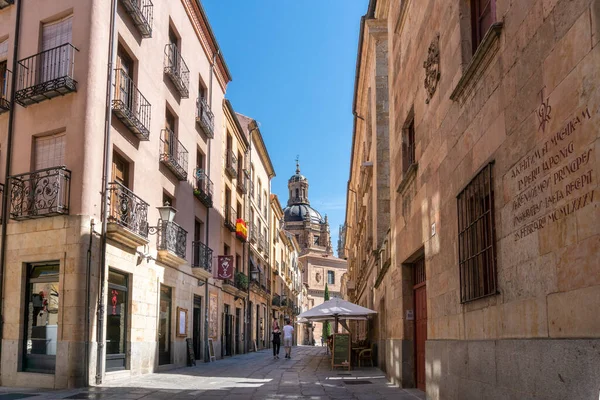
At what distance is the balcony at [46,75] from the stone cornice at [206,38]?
294 inches

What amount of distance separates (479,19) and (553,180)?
347 centimetres

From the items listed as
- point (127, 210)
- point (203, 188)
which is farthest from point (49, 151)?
point (203, 188)

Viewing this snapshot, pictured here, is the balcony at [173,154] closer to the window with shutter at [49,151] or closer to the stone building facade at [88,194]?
the stone building facade at [88,194]

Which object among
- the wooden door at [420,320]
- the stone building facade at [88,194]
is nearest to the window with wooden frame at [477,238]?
the wooden door at [420,320]

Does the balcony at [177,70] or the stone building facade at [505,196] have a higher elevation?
the balcony at [177,70]

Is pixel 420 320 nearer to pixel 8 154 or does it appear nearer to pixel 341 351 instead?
pixel 341 351

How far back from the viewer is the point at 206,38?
23.5 meters

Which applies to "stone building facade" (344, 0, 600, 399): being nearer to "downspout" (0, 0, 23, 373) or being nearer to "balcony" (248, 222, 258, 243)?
"downspout" (0, 0, 23, 373)

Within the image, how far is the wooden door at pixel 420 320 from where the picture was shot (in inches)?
431

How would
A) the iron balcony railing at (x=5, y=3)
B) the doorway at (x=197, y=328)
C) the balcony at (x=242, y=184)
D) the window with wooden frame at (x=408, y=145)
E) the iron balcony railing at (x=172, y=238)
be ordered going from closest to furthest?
the window with wooden frame at (x=408, y=145)
the iron balcony railing at (x=5, y=3)
the iron balcony railing at (x=172, y=238)
the doorway at (x=197, y=328)
the balcony at (x=242, y=184)

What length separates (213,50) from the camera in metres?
24.7

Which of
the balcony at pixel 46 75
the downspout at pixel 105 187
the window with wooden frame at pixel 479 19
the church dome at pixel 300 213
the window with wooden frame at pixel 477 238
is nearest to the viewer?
the window with wooden frame at pixel 477 238

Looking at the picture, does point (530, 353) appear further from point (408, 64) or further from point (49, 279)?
point (49, 279)

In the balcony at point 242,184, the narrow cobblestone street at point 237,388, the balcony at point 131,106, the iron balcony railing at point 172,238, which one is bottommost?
the narrow cobblestone street at point 237,388
